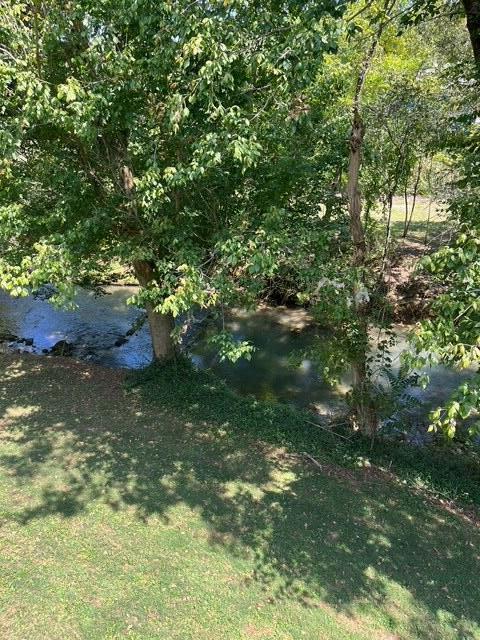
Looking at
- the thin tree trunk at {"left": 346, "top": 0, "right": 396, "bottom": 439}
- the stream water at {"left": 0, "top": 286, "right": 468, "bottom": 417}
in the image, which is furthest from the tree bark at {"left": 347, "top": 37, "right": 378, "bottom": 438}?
the stream water at {"left": 0, "top": 286, "right": 468, "bottom": 417}

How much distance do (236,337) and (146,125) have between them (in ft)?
35.2

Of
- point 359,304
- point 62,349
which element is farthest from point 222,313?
point 62,349

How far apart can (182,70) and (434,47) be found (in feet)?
48.3

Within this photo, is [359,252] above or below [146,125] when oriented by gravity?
below

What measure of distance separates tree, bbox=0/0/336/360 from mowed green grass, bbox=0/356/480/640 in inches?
116

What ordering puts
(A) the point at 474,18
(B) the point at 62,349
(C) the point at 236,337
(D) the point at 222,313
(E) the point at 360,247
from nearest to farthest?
(A) the point at 474,18
(E) the point at 360,247
(D) the point at 222,313
(B) the point at 62,349
(C) the point at 236,337

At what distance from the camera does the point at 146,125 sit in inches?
319

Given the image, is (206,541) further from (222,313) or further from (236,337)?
(236,337)

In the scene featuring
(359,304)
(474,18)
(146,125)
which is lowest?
(359,304)

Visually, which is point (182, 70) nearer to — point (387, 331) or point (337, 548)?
point (387, 331)

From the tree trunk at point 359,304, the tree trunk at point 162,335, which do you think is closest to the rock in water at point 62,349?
the tree trunk at point 162,335

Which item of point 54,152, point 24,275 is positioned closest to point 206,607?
point 24,275

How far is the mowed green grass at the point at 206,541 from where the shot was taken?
5.42 m

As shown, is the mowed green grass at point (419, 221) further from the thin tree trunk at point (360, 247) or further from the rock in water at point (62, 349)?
the rock in water at point (62, 349)
